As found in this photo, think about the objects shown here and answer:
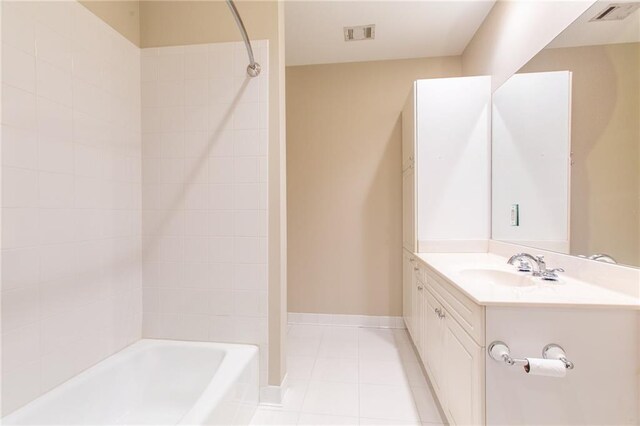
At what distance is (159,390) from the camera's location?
5.28 ft

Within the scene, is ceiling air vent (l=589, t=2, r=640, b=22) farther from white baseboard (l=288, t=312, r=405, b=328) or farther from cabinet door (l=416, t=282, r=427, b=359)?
white baseboard (l=288, t=312, r=405, b=328)

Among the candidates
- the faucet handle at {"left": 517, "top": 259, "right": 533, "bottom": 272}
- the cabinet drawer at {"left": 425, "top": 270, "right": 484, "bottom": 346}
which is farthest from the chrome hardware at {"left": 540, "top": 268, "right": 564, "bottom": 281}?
the cabinet drawer at {"left": 425, "top": 270, "right": 484, "bottom": 346}

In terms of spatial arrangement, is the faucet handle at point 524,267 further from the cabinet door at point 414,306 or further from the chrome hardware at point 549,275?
the cabinet door at point 414,306

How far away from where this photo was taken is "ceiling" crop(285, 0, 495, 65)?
210cm

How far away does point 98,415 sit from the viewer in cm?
138

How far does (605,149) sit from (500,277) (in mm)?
756

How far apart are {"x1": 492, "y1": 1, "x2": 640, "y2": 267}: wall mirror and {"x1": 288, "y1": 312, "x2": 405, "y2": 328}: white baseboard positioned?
139cm

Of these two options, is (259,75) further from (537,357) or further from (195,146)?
(537,357)

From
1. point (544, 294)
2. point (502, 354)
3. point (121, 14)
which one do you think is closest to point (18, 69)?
point (121, 14)

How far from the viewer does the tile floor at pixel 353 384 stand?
5.23ft

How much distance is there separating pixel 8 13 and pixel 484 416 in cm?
240

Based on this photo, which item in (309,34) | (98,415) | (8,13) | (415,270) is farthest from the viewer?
(309,34)

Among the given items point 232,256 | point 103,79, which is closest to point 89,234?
point 232,256

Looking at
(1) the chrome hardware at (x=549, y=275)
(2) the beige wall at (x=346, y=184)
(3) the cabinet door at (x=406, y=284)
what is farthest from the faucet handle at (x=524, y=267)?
(2) the beige wall at (x=346, y=184)
